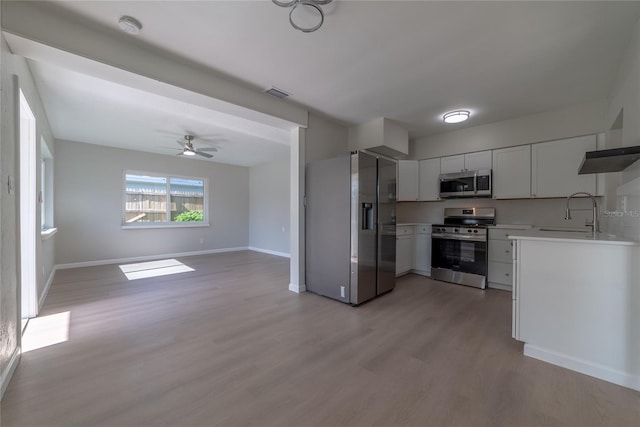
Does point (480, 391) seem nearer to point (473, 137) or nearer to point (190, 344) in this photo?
point (190, 344)

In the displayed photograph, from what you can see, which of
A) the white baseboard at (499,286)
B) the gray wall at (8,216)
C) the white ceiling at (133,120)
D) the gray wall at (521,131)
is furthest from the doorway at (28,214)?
the white baseboard at (499,286)

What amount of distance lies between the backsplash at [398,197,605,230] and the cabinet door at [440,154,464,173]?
1.92ft

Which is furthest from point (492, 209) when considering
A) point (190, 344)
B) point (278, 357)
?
point (190, 344)

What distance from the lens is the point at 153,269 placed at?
4945 mm

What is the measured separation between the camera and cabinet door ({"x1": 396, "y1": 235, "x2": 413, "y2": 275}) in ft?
14.3

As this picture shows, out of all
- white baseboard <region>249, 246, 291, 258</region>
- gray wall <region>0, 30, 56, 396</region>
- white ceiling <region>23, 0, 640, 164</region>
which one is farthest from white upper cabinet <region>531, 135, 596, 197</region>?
gray wall <region>0, 30, 56, 396</region>

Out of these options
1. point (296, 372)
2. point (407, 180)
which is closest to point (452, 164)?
point (407, 180)

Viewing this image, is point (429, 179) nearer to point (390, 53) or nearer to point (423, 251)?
point (423, 251)

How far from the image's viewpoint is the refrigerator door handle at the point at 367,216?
3.19 meters

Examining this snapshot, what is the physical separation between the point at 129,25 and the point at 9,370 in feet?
8.44

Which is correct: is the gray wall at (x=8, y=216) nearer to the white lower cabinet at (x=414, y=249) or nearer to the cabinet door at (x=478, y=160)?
the white lower cabinet at (x=414, y=249)

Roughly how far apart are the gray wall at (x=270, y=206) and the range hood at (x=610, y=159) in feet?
17.6

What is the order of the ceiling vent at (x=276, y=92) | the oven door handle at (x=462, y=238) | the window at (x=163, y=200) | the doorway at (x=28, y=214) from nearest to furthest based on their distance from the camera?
the doorway at (x=28, y=214)
the ceiling vent at (x=276, y=92)
the oven door handle at (x=462, y=238)
the window at (x=163, y=200)

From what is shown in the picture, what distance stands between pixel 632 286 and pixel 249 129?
450cm
